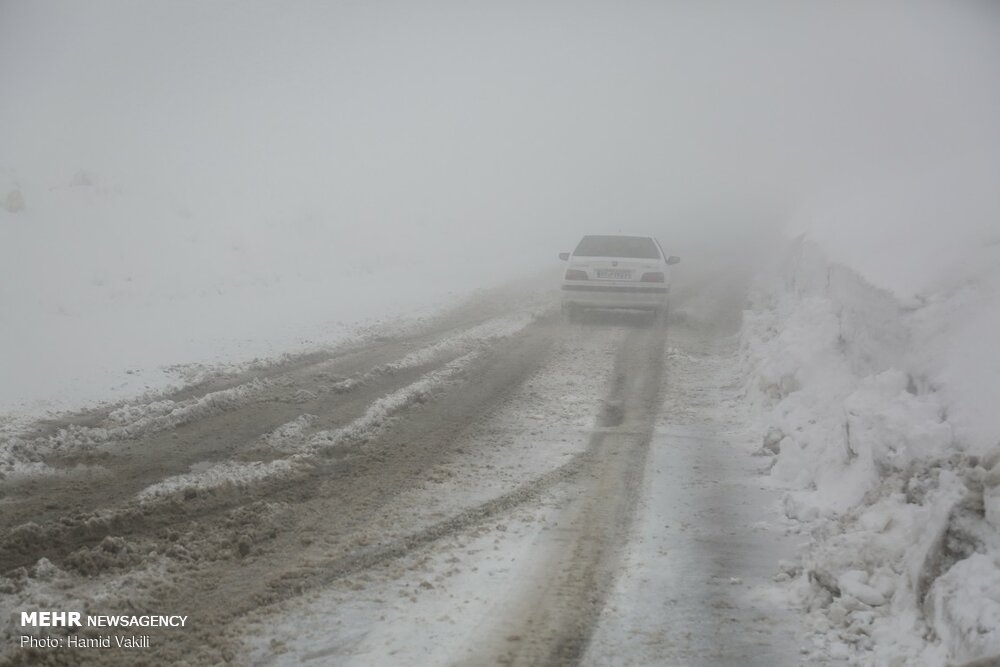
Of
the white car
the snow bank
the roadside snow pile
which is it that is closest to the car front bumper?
the white car

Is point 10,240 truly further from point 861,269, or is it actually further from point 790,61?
point 790,61

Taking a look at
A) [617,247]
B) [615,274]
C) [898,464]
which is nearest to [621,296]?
[615,274]

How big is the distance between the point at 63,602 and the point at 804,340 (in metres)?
7.15

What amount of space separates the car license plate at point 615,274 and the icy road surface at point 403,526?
4815mm

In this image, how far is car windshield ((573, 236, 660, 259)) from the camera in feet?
46.5

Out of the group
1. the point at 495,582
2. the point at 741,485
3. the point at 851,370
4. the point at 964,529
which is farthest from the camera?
the point at 851,370

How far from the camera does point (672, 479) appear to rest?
20.6 ft

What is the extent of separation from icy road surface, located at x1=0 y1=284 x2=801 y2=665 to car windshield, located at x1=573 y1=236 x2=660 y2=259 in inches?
219

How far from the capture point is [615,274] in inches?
535

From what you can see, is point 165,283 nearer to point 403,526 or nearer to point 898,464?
point 403,526

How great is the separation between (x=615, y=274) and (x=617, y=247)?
1.04 meters

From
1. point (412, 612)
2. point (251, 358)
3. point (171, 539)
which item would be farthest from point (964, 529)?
point (251, 358)

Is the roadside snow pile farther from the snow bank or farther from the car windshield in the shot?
the snow bank

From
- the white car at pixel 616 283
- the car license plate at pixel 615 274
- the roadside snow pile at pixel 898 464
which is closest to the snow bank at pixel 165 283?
the white car at pixel 616 283
